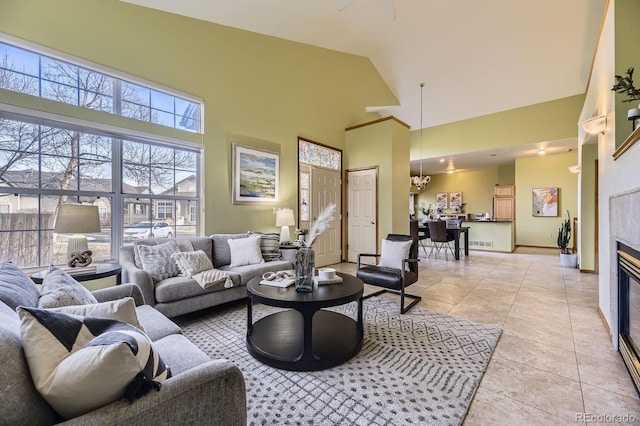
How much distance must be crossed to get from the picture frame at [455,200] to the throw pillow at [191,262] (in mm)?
10136

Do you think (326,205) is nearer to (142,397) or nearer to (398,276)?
(398,276)

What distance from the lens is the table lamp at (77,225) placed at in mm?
2297

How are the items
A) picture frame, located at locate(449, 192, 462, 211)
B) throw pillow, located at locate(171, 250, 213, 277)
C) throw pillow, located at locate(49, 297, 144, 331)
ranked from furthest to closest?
1. picture frame, located at locate(449, 192, 462, 211)
2. throw pillow, located at locate(171, 250, 213, 277)
3. throw pillow, located at locate(49, 297, 144, 331)

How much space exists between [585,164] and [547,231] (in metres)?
3.91

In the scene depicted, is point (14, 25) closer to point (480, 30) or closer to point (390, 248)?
point (390, 248)

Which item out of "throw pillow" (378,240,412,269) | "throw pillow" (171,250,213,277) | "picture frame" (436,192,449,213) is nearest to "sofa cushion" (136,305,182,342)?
"throw pillow" (171,250,213,277)

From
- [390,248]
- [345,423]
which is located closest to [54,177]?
[345,423]

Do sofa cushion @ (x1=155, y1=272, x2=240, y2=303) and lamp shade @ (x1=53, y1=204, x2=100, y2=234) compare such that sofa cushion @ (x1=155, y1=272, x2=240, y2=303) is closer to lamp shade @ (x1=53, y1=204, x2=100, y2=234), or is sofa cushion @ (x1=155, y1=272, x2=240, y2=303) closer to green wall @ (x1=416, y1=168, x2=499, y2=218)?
lamp shade @ (x1=53, y1=204, x2=100, y2=234)

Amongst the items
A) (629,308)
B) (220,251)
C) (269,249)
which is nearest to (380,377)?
(629,308)

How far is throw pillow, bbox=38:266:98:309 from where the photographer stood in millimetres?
1264

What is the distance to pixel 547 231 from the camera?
8.11m

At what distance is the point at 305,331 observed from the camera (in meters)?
1.93

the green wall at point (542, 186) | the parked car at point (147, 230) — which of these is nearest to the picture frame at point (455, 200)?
the green wall at point (542, 186)

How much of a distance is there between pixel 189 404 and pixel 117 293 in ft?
4.69
